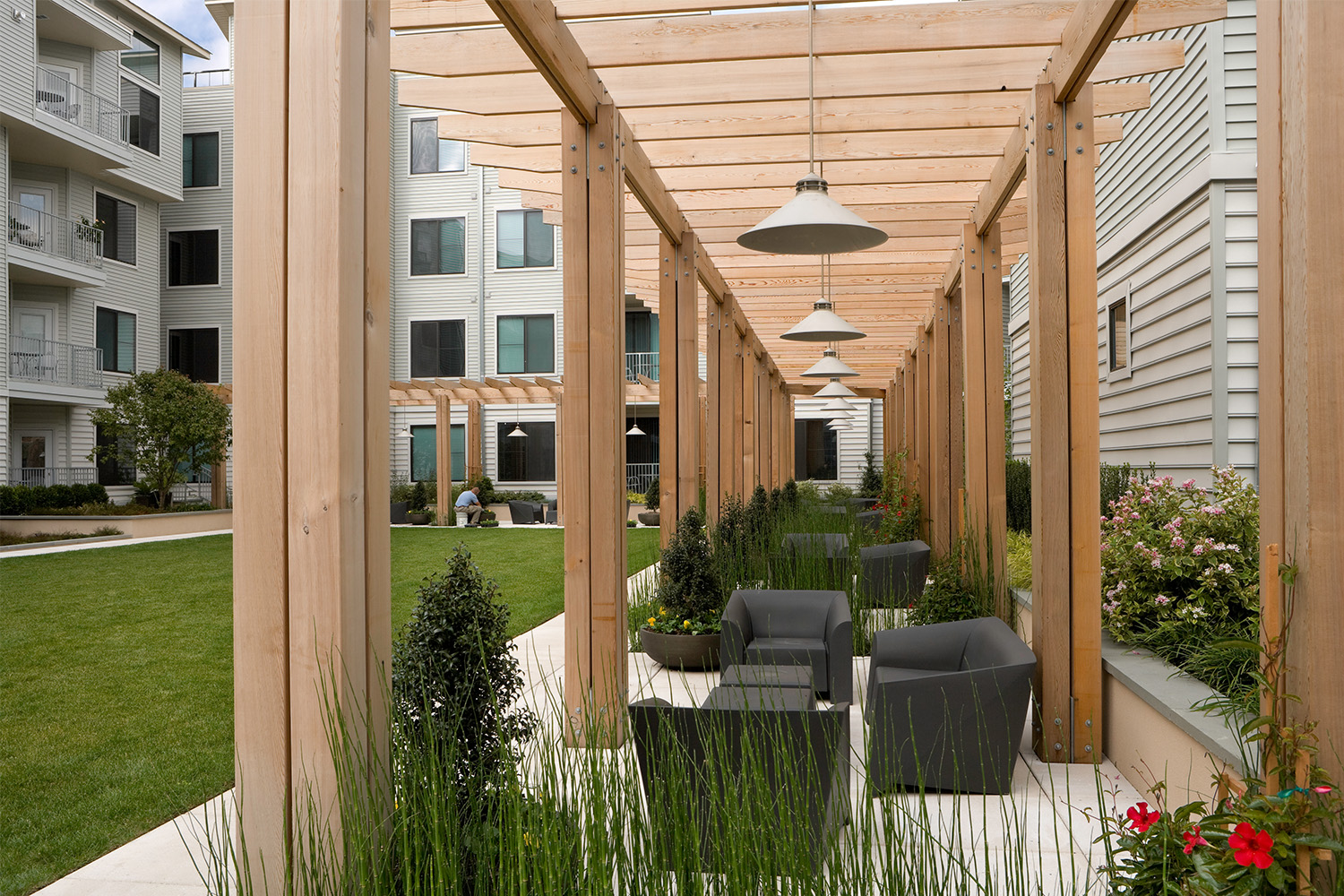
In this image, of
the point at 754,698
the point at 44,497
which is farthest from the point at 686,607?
the point at 44,497

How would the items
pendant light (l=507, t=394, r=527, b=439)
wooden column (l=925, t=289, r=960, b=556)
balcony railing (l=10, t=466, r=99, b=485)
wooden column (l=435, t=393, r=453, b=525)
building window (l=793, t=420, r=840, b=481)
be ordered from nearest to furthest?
wooden column (l=925, t=289, r=960, b=556) < balcony railing (l=10, t=466, r=99, b=485) < wooden column (l=435, t=393, r=453, b=525) < pendant light (l=507, t=394, r=527, b=439) < building window (l=793, t=420, r=840, b=481)

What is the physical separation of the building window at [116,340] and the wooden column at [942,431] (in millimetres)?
16568

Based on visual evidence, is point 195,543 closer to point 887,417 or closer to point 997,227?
point 997,227

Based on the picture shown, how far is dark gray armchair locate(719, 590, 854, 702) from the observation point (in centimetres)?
481

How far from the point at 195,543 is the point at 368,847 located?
1373cm

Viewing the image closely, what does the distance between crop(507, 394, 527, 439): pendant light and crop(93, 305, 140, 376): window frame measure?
25.5ft

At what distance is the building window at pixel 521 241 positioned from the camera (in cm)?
2312

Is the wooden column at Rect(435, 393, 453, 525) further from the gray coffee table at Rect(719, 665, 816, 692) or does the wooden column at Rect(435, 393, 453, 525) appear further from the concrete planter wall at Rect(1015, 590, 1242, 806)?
the concrete planter wall at Rect(1015, 590, 1242, 806)

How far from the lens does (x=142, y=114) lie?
807 inches

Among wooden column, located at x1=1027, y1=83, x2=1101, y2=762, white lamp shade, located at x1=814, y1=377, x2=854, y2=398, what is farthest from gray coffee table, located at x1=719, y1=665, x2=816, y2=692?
white lamp shade, located at x1=814, y1=377, x2=854, y2=398

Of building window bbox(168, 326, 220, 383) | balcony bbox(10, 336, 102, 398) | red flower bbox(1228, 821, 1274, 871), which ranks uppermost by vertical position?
building window bbox(168, 326, 220, 383)

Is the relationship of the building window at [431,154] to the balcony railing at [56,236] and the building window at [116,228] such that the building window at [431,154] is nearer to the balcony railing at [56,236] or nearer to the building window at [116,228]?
the building window at [116,228]

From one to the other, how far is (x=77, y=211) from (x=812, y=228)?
65.1ft

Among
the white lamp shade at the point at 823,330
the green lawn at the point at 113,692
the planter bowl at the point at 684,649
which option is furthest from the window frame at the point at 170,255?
the white lamp shade at the point at 823,330
